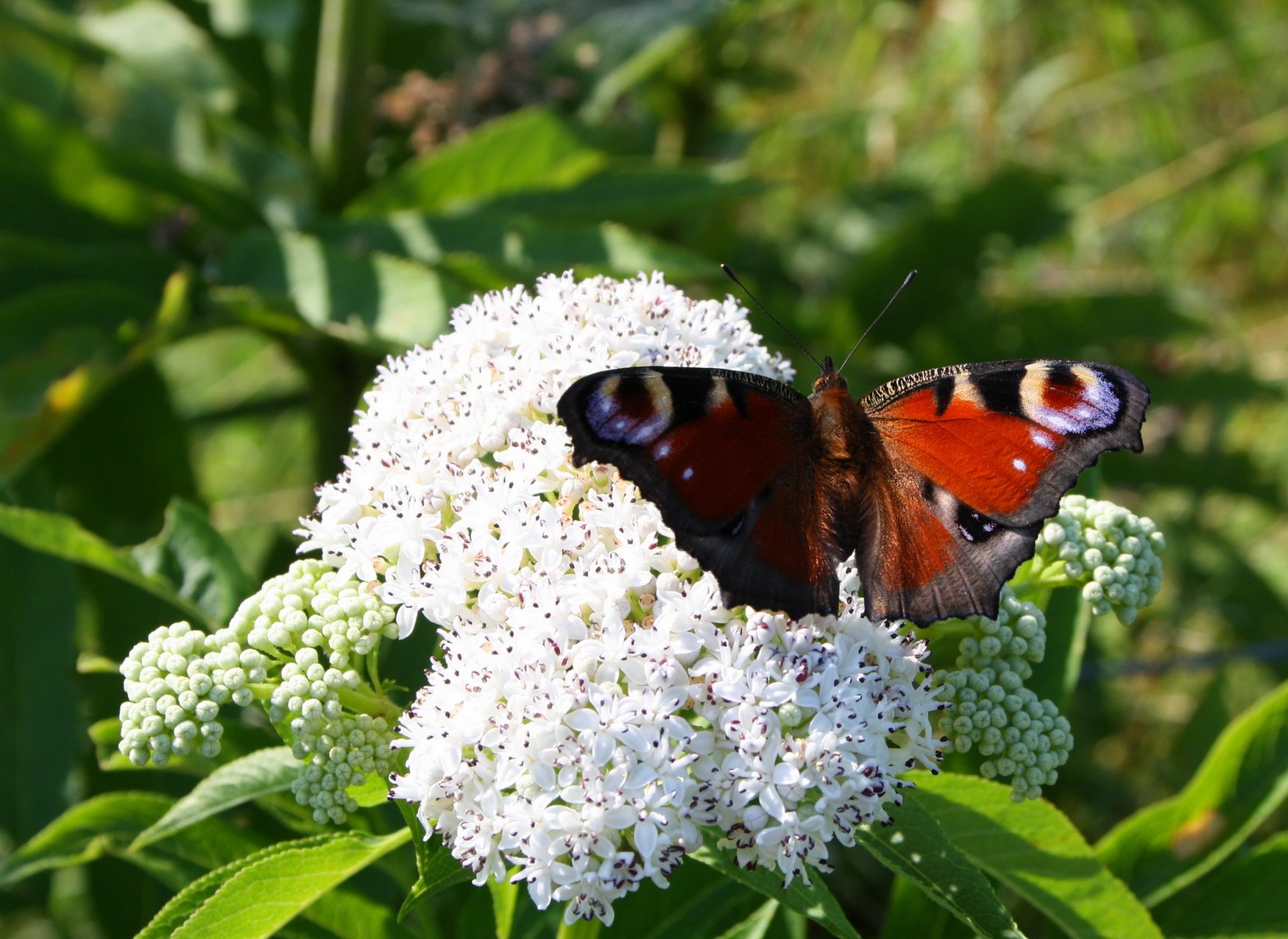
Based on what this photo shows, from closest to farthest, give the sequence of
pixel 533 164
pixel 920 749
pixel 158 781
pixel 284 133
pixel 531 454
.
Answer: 1. pixel 920 749
2. pixel 531 454
3. pixel 158 781
4. pixel 533 164
5. pixel 284 133

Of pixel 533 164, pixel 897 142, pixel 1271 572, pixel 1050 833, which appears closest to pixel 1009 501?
pixel 1050 833

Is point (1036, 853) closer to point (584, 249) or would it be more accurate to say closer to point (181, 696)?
point (181, 696)

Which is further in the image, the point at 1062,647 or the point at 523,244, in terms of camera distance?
the point at 523,244

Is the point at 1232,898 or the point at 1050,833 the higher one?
the point at 1050,833

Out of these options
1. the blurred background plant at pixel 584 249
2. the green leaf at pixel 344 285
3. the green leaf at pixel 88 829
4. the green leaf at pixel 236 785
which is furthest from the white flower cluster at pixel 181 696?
the green leaf at pixel 344 285

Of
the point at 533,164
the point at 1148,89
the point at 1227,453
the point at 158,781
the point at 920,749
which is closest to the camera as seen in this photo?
the point at 920,749

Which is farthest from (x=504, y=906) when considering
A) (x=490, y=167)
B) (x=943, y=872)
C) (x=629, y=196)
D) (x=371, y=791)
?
(x=490, y=167)

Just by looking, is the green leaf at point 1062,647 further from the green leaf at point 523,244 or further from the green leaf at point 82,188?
the green leaf at point 82,188

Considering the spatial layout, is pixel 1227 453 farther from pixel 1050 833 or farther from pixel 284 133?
pixel 284 133
